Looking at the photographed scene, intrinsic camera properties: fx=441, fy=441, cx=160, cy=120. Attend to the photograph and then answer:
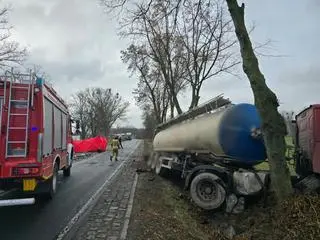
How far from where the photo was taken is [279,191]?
29.9 feet

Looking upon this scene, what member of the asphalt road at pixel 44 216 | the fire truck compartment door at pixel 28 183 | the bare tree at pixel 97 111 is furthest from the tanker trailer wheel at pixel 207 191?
the bare tree at pixel 97 111

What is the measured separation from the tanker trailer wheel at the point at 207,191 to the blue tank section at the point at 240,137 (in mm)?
824

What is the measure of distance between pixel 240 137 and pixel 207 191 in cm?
164

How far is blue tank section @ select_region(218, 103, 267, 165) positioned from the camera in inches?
442

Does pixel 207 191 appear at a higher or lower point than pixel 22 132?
lower

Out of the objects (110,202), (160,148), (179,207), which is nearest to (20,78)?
(110,202)

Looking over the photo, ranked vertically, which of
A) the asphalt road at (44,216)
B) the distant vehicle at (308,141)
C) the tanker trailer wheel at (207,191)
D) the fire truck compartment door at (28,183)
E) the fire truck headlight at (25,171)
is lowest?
the asphalt road at (44,216)

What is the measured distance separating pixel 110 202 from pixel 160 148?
9.85m

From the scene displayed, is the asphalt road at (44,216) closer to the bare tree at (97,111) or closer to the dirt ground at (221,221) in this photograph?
the dirt ground at (221,221)

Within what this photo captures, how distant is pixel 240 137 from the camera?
1120 centimetres

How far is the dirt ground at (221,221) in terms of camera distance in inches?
290

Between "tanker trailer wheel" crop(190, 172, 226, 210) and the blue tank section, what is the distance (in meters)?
0.82

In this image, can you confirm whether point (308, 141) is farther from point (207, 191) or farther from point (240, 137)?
point (207, 191)

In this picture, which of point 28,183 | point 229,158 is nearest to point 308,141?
point 229,158
